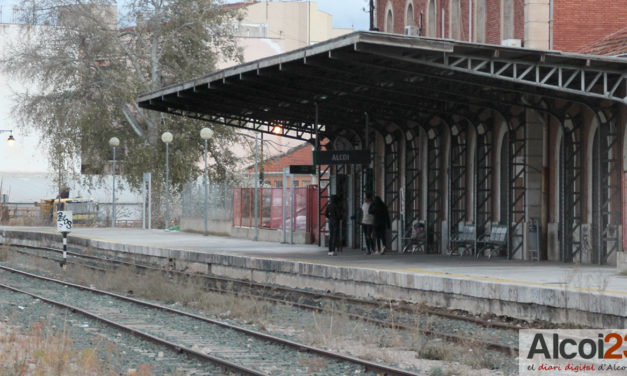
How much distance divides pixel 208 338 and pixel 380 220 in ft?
45.3

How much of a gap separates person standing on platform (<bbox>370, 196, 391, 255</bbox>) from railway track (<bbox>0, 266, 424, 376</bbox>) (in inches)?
326

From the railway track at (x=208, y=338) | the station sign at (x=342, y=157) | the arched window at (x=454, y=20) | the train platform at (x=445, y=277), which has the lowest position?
the railway track at (x=208, y=338)

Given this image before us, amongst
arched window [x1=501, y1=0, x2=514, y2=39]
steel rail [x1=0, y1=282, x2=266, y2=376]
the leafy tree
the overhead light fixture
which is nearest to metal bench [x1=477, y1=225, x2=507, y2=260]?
the overhead light fixture

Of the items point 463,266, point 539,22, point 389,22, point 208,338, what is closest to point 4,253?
point 389,22

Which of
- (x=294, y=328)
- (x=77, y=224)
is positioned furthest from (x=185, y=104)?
(x=77, y=224)

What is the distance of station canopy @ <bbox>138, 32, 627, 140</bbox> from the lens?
67.3ft

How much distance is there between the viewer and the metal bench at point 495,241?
26.7m

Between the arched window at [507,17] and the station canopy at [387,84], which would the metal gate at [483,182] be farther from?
the arched window at [507,17]

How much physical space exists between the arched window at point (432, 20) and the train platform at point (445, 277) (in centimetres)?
806

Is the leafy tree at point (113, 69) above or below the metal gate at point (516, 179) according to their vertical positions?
above

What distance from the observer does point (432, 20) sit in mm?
35469

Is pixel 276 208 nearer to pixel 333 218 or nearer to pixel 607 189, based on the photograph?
pixel 333 218

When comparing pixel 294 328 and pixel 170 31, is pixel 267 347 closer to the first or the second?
pixel 294 328

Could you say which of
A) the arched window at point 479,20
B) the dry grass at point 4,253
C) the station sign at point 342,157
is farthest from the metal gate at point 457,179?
the dry grass at point 4,253
